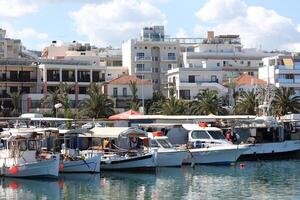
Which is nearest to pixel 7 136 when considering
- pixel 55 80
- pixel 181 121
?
pixel 181 121

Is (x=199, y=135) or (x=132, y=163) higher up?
(x=199, y=135)

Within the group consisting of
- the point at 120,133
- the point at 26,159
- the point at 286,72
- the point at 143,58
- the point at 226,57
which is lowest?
the point at 26,159

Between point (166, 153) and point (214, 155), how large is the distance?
536 cm

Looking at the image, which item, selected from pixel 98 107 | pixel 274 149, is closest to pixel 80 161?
pixel 274 149

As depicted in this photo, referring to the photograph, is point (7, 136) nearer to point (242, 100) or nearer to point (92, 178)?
point (92, 178)

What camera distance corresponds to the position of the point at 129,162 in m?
53.9

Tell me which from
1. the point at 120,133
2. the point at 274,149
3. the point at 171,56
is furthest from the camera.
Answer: the point at 171,56

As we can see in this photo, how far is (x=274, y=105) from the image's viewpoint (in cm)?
9169

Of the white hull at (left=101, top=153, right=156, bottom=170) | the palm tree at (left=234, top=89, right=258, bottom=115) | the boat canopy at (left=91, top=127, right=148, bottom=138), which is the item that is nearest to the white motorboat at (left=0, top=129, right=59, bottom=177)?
the white hull at (left=101, top=153, right=156, bottom=170)

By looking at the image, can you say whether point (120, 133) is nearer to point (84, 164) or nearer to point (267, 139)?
point (84, 164)

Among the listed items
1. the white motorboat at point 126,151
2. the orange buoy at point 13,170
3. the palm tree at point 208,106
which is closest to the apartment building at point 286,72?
the palm tree at point 208,106

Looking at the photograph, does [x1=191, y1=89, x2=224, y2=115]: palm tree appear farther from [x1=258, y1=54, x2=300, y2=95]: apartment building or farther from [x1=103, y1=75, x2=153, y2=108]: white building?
[x1=258, y1=54, x2=300, y2=95]: apartment building

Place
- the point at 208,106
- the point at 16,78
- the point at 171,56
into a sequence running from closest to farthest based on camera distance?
1. the point at 208,106
2. the point at 16,78
3. the point at 171,56

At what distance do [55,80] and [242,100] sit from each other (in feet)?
102
